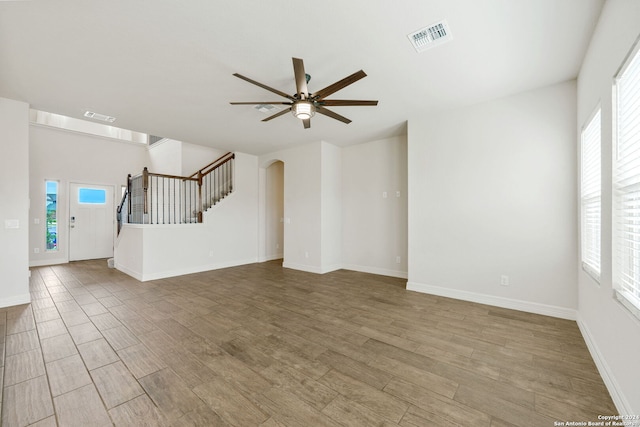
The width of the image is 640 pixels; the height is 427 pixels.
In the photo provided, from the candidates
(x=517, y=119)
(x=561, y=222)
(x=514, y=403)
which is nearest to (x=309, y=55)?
(x=517, y=119)

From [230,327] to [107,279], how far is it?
387 cm

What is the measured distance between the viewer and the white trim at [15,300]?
347 centimetres

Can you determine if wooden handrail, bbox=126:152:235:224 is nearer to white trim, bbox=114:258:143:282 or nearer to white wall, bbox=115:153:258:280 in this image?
white wall, bbox=115:153:258:280

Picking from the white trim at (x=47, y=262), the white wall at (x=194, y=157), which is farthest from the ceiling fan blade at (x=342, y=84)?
the white trim at (x=47, y=262)

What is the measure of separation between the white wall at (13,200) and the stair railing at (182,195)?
1.70m

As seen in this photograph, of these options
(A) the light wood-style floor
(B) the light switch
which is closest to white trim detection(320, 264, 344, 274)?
(A) the light wood-style floor

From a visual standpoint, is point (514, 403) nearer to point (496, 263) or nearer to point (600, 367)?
point (600, 367)

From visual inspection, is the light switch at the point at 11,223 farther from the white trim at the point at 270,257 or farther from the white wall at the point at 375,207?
the white wall at the point at 375,207

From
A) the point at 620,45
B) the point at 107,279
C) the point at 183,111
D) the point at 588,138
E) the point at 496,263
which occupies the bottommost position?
the point at 107,279

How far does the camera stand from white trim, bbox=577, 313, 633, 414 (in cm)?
159

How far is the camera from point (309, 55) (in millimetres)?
2557

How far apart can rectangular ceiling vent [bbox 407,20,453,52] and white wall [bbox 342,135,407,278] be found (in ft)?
9.47

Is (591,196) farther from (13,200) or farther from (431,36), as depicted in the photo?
(13,200)

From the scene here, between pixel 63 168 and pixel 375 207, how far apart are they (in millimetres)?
8509
